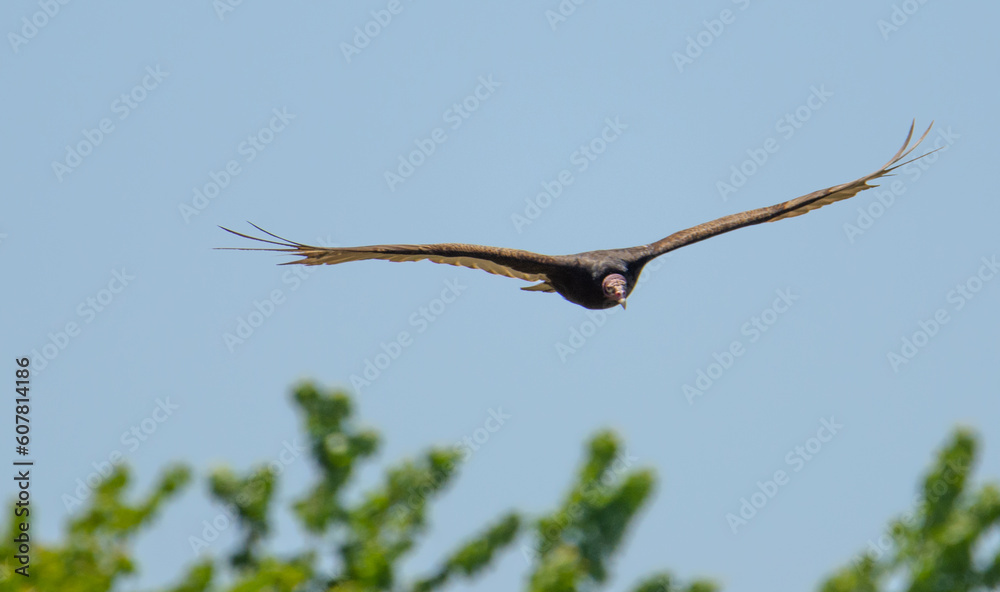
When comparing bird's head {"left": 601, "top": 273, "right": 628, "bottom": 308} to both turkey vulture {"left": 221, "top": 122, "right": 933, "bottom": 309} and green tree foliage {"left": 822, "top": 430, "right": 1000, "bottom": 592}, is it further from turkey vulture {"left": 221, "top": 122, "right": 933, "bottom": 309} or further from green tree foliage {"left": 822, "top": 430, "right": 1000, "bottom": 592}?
green tree foliage {"left": 822, "top": 430, "right": 1000, "bottom": 592}

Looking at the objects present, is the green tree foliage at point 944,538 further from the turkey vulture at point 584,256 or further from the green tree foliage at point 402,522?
the turkey vulture at point 584,256

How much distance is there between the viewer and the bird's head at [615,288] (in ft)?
45.4

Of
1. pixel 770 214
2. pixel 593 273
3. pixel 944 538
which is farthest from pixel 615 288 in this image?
pixel 944 538

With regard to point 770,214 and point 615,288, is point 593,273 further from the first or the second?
point 770,214

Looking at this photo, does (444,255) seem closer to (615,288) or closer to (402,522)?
(615,288)

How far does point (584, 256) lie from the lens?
47.3 ft

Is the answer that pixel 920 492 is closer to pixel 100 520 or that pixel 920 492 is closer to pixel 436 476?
pixel 436 476

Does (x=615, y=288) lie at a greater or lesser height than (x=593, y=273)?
lesser

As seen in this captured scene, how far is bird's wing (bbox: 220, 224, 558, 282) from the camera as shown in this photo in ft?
42.6

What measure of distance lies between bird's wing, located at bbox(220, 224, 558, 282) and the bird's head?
2.31 ft

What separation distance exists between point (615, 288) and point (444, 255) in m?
2.16

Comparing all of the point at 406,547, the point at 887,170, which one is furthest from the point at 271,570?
the point at 887,170

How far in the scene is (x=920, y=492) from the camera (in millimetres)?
23078

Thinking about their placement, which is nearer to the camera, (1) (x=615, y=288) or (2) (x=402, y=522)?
(1) (x=615, y=288)
